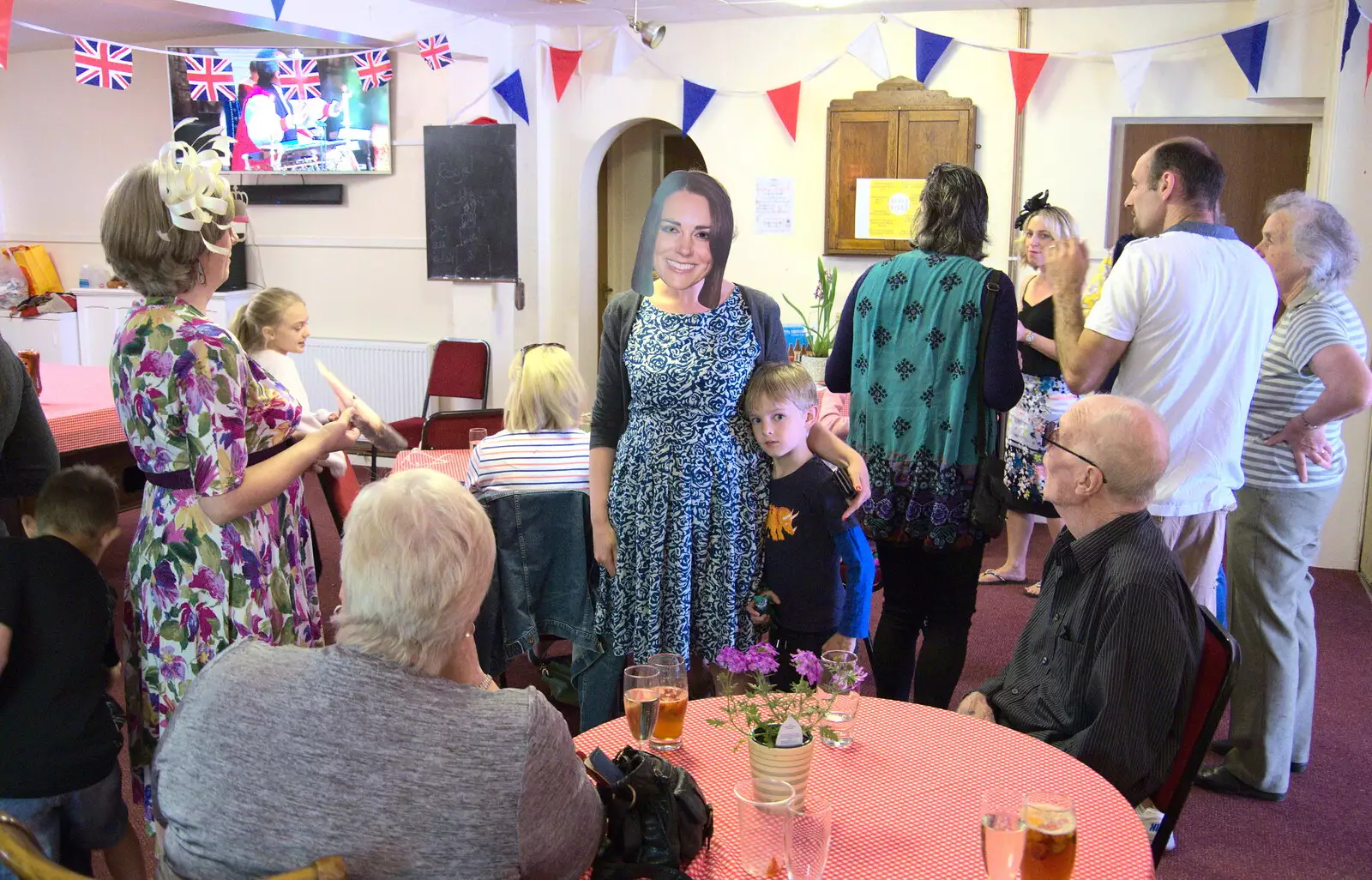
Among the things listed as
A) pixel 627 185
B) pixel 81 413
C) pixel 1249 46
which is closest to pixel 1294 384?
pixel 1249 46

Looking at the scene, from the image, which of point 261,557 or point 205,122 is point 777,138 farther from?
point 261,557

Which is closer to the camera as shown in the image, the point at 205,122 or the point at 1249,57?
the point at 1249,57

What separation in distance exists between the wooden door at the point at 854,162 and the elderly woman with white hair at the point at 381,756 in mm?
4831

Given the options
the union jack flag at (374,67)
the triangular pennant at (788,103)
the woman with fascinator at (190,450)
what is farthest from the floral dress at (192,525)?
the triangular pennant at (788,103)

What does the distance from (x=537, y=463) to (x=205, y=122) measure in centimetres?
562

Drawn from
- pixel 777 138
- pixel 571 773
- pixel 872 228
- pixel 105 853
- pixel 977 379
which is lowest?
pixel 105 853

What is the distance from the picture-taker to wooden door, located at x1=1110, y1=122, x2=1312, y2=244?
5281mm

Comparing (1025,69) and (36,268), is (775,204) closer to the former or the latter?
(1025,69)

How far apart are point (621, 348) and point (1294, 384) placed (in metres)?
1.82

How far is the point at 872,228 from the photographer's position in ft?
19.2

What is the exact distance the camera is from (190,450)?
6.38ft

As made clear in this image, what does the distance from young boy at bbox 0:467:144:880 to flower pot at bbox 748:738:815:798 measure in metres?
1.27

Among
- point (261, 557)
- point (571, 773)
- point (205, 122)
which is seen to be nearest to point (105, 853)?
point (261, 557)

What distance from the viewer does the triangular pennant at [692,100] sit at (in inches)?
241
